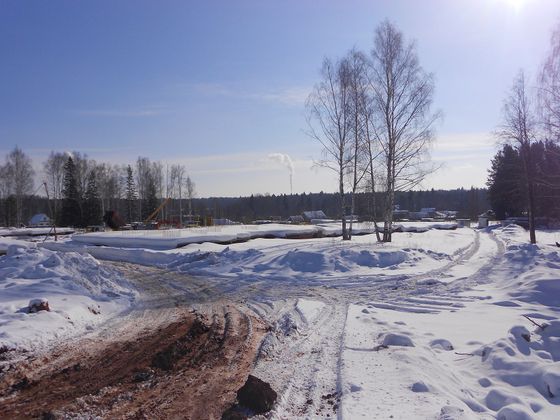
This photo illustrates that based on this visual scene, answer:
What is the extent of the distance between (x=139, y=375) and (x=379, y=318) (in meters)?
5.57

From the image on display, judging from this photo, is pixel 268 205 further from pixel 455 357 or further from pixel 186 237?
pixel 455 357

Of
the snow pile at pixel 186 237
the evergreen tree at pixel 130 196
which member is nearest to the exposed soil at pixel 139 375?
the snow pile at pixel 186 237

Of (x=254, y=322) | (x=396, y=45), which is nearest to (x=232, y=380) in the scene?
(x=254, y=322)

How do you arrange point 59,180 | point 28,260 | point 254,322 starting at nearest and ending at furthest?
1. point 254,322
2. point 28,260
3. point 59,180

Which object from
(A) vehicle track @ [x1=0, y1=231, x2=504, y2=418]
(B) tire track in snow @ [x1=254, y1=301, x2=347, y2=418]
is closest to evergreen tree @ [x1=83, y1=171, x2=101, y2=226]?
(A) vehicle track @ [x1=0, y1=231, x2=504, y2=418]

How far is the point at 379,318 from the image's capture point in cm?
1012

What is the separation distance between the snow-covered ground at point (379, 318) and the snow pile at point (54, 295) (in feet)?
0.18

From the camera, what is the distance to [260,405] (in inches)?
202

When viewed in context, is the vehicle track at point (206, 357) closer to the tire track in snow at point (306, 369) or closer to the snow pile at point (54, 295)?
the tire track in snow at point (306, 369)

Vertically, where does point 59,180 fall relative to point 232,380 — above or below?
above

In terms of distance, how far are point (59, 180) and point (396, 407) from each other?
233 feet

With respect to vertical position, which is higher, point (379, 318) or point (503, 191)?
point (503, 191)

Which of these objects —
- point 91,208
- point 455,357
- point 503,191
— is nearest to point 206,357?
point 455,357

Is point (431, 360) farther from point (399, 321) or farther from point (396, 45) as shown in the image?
point (396, 45)
